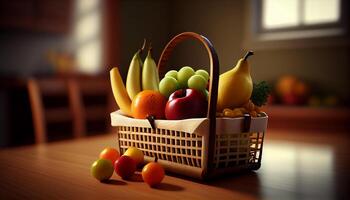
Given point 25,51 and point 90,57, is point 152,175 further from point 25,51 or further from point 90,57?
point 90,57

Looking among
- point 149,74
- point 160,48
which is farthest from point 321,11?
point 149,74

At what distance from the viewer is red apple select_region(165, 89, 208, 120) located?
76 centimetres

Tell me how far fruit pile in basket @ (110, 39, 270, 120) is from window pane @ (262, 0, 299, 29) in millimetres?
2934

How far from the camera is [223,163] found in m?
0.78

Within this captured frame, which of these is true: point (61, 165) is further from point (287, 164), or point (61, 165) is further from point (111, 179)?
point (287, 164)

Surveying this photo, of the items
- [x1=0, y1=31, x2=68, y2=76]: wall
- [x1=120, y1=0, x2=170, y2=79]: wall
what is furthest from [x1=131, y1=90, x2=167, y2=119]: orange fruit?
[x1=120, y1=0, x2=170, y2=79]: wall

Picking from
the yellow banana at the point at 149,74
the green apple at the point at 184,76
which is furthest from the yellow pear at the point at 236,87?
the yellow banana at the point at 149,74

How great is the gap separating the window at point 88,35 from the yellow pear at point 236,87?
2.79 m

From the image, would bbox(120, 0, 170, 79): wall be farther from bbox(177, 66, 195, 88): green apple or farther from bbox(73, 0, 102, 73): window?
bbox(177, 66, 195, 88): green apple

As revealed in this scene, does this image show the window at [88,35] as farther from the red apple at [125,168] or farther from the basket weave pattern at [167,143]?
the red apple at [125,168]

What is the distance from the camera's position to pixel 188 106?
757 mm

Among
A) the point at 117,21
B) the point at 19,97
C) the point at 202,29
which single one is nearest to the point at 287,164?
the point at 19,97

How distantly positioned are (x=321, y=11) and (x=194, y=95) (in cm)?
305

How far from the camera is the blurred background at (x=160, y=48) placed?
2887mm
